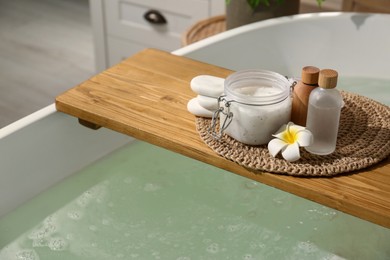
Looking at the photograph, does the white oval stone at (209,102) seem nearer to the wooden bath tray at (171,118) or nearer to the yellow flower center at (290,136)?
the wooden bath tray at (171,118)

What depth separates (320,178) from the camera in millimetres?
1270

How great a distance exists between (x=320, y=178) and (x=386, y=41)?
998 millimetres

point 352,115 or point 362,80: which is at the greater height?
point 352,115

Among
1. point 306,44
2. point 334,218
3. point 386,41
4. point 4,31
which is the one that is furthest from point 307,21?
point 4,31

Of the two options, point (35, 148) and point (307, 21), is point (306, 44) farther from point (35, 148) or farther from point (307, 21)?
→ point (35, 148)

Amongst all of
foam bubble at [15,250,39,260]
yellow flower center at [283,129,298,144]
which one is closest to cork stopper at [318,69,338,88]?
yellow flower center at [283,129,298,144]

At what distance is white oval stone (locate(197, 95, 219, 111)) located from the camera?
142 centimetres

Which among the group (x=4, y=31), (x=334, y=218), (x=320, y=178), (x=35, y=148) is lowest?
(x=4, y=31)

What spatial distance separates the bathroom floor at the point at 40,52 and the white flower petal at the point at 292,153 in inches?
70.0

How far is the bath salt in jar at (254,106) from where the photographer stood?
130 cm

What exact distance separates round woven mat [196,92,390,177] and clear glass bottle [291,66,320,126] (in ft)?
0.23

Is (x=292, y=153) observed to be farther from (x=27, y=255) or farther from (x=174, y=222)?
(x=27, y=255)

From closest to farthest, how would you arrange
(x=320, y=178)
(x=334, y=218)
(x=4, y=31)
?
(x=320, y=178) → (x=334, y=218) → (x=4, y=31)

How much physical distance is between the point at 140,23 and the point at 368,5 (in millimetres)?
982
